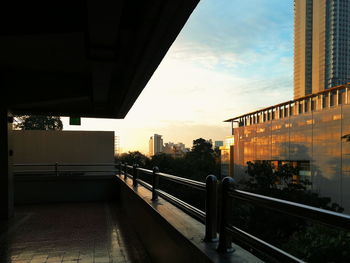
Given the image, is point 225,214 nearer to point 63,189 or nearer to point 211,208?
point 211,208

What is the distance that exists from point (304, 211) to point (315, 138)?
36766 millimetres

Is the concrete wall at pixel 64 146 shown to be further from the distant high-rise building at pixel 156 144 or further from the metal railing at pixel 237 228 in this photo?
the distant high-rise building at pixel 156 144

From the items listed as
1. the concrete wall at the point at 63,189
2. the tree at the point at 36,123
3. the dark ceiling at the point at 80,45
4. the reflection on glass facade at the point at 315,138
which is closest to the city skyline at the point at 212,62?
the dark ceiling at the point at 80,45

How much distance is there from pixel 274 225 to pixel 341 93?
2370cm

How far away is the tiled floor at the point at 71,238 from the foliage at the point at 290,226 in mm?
2289

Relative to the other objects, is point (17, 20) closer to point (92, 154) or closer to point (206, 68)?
point (92, 154)

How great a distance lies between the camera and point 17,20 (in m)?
3.84

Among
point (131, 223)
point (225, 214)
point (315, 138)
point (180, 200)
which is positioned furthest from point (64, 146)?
point (315, 138)

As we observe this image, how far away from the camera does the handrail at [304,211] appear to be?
3.40ft

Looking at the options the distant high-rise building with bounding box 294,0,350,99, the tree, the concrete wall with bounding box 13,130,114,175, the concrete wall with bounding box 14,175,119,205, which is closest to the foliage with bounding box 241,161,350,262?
the concrete wall with bounding box 14,175,119,205

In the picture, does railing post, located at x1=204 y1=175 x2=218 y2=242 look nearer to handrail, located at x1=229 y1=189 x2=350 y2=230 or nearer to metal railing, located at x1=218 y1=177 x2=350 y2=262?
metal railing, located at x1=218 y1=177 x2=350 y2=262

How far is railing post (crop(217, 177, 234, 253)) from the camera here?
6.51 feet

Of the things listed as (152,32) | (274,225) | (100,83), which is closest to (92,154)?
(100,83)

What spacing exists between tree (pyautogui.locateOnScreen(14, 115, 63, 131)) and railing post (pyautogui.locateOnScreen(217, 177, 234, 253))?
134 ft
